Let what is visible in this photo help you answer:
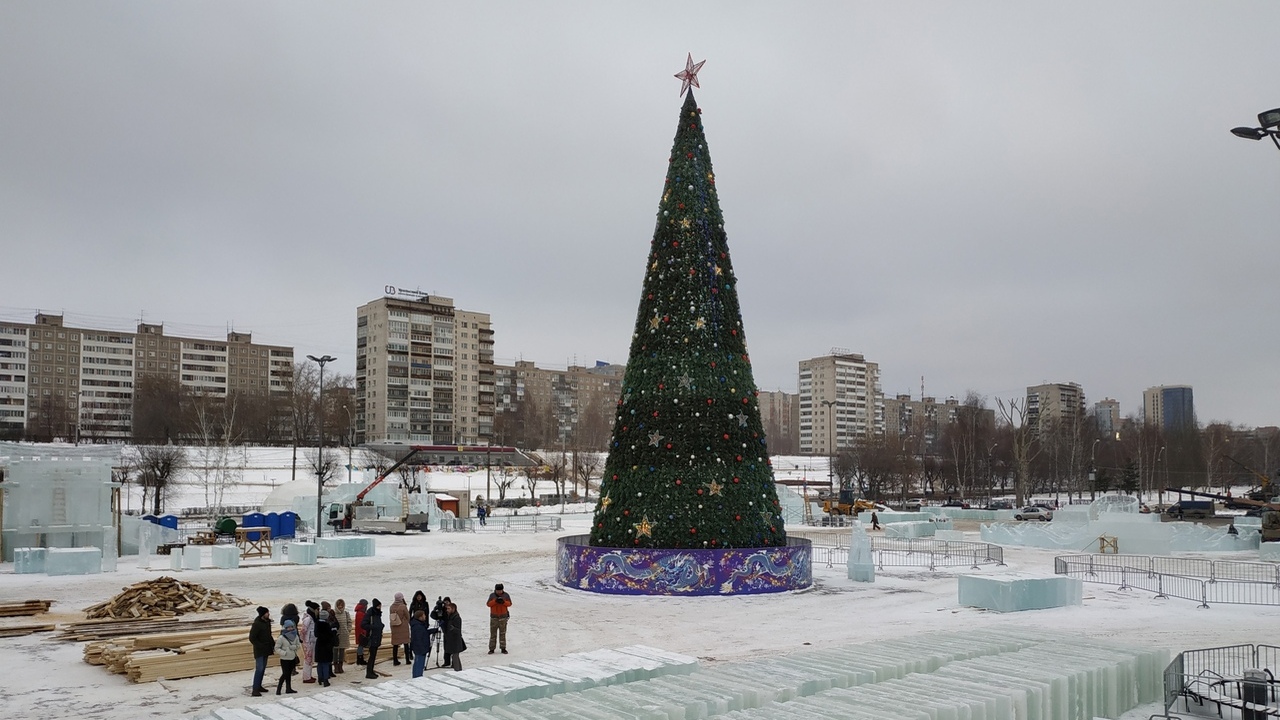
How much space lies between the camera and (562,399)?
179 m

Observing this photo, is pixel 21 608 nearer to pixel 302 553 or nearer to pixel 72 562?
pixel 72 562

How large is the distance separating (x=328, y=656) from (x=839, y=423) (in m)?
183

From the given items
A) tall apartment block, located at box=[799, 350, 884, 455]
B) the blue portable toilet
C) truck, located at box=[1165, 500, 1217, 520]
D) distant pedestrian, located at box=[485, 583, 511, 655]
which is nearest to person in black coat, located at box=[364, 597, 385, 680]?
distant pedestrian, located at box=[485, 583, 511, 655]

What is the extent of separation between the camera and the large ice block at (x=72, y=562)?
29781 millimetres

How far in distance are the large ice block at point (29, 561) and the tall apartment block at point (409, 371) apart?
305 ft

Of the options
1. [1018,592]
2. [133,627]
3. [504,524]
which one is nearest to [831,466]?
[504,524]

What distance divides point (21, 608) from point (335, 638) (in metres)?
11.7

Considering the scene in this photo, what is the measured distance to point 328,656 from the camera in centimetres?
1417

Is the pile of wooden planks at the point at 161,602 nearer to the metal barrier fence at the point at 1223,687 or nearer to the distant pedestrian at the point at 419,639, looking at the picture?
the distant pedestrian at the point at 419,639

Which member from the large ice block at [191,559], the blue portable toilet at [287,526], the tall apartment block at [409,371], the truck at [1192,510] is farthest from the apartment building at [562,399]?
the large ice block at [191,559]

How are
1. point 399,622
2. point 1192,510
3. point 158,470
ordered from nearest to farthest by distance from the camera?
point 399,622, point 1192,510, point 158,470

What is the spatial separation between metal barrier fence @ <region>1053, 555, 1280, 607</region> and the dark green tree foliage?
10.2 metres

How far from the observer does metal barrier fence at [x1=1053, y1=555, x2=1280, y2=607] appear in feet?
76.7

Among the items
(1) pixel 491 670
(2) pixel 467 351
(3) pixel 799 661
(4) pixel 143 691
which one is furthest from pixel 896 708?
(2) pixel 467 351
